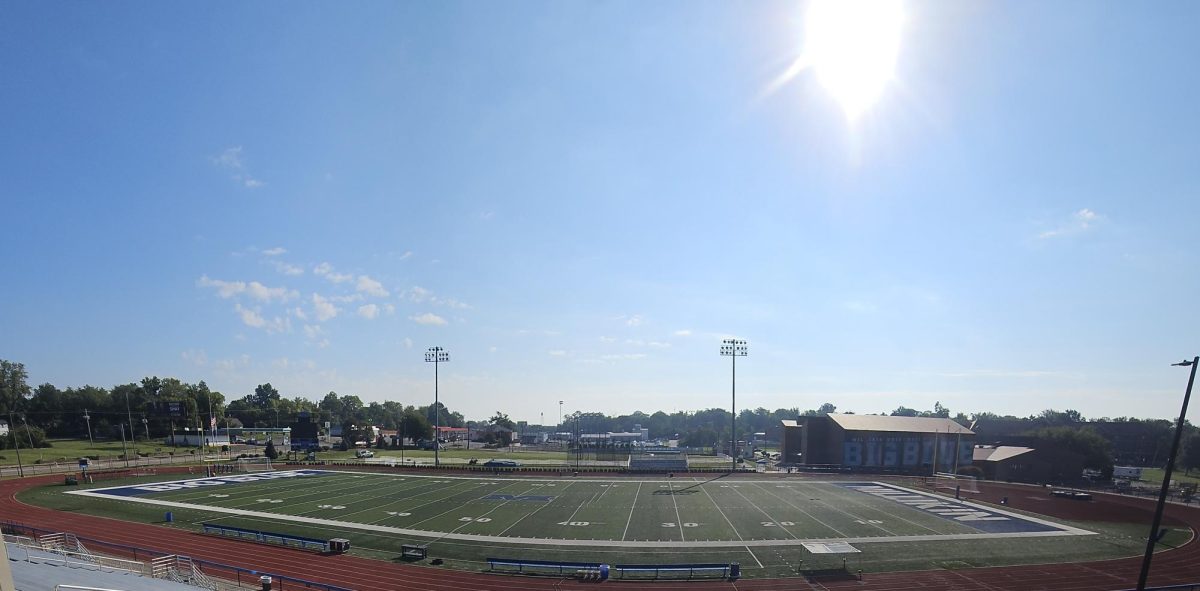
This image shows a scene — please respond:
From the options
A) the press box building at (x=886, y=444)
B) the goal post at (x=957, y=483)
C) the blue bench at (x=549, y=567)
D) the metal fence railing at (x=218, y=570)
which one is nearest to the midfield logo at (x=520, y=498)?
the blue bench at (x=549, y=567)

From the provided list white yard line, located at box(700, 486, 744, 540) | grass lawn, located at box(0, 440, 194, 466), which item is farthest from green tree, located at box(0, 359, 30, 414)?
white yard line, located at box(700, 486, 744, 540)

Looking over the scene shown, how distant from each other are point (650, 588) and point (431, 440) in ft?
384

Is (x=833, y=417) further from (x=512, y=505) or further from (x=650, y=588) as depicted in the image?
(x=650, y=588)

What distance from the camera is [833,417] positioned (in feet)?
299

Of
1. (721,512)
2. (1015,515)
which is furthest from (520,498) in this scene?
(1015,515)

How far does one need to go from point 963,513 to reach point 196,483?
7368cm

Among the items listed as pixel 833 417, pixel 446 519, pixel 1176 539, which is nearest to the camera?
pixel 1176 539

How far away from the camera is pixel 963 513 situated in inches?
1893

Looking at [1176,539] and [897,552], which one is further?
[1176,539]

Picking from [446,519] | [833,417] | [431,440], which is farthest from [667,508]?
[431,440]

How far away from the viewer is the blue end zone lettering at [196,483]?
182 feet

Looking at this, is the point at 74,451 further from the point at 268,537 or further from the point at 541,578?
the point at 541,578

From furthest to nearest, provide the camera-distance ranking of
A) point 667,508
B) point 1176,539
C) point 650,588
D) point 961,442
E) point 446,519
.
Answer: point 961,442 → point 667,508 → point 446,519 → point 1176,539 → point 650,588

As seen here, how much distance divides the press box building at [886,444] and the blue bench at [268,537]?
73195mm
